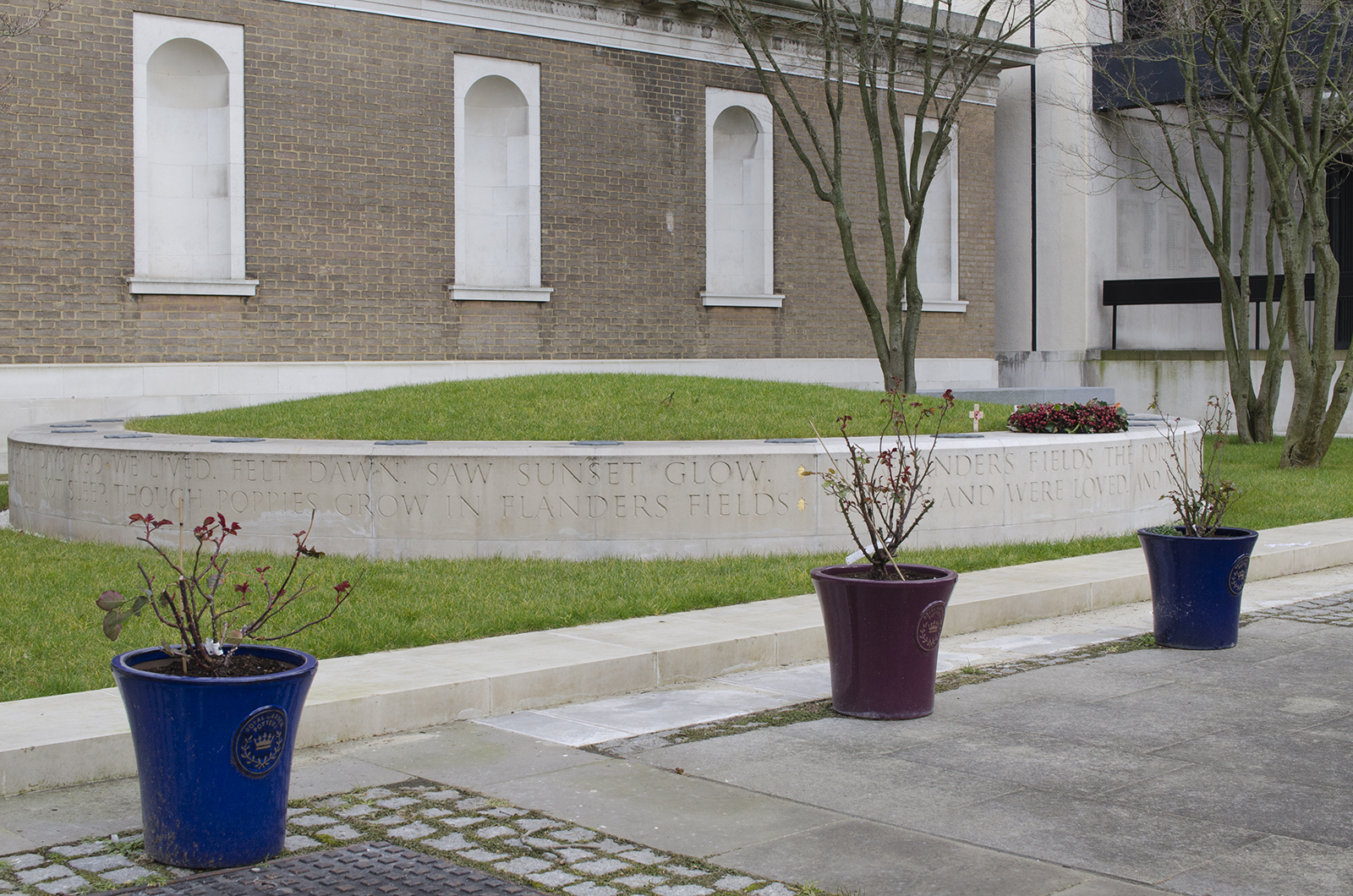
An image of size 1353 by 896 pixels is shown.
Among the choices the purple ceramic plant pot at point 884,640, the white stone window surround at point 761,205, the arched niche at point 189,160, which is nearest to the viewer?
the purple ceramic plant pot at point 884,640

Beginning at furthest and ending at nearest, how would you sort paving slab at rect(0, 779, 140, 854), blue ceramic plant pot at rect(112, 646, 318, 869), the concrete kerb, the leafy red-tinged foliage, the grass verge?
1. the leafy red-tinged foliage
2. the grass verge
3. the concrete kerb
4. paving slab at rect(0, 779, 140, 854)
5. blue ceramic plant pot at rect(112, 646, 318, 869)

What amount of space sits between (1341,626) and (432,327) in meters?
15.8

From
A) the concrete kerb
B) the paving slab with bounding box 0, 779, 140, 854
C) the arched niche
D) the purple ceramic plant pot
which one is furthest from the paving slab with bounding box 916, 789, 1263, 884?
the arched niche

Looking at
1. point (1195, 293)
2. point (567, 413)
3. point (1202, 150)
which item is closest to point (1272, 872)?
point (567, 413)

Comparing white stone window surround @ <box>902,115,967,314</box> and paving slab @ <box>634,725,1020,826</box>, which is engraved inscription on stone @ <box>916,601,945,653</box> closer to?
paving slab @ <box>634,725,1020,826</box>

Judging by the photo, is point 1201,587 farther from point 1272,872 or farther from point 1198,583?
point 1272,872

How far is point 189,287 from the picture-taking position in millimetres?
20078

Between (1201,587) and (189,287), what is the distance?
15.9 metres

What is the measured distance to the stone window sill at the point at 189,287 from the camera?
64.6 feet

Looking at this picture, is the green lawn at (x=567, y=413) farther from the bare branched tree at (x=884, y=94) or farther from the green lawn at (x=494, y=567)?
the bare branched tree at (x=884, y=94)

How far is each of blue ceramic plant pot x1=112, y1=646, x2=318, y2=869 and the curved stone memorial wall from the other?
6440 mm

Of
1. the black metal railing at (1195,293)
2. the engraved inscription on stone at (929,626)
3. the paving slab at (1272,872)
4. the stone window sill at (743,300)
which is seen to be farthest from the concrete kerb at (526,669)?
the black metal railing at (1195,293)

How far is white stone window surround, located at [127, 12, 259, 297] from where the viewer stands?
1969 cm

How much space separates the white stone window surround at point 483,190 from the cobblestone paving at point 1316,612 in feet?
49.3
